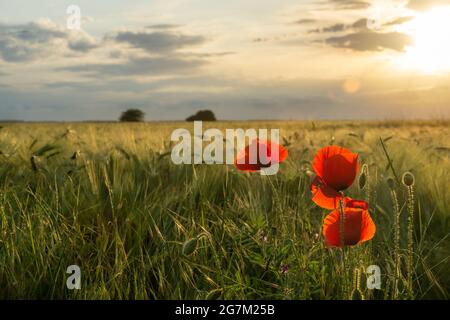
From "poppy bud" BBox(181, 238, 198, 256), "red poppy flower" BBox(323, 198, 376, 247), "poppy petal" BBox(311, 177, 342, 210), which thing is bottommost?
"poppy bud" BBox(181, 238, 198, 256)

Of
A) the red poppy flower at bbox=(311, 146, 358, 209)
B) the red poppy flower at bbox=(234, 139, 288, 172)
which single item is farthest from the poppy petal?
the red poppy flower at bbox=(234, 139, 288, 172)

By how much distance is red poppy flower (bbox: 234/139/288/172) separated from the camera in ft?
5.57

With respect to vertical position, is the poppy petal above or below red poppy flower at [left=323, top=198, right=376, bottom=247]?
above

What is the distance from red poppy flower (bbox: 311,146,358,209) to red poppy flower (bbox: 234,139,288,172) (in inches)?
13.4

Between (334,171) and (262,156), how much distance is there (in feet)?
1.36

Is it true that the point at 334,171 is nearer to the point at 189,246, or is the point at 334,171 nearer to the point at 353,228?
the point at 353,228

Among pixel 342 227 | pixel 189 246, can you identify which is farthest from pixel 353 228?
pixel 189 246

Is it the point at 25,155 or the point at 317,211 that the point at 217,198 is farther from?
the point at 25,155

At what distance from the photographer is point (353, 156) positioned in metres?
1.32

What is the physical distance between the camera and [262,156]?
5.58 feet

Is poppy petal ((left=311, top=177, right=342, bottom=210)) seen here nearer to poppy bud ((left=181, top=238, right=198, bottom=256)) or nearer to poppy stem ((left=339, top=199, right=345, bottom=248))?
poppy stem ((left=339, top=199, right=345, bottom=248))

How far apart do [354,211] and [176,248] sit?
771 millimetres

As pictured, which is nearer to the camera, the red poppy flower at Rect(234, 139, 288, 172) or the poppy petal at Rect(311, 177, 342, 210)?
the poppy petal at Rect(311, 177, 342, 210)
